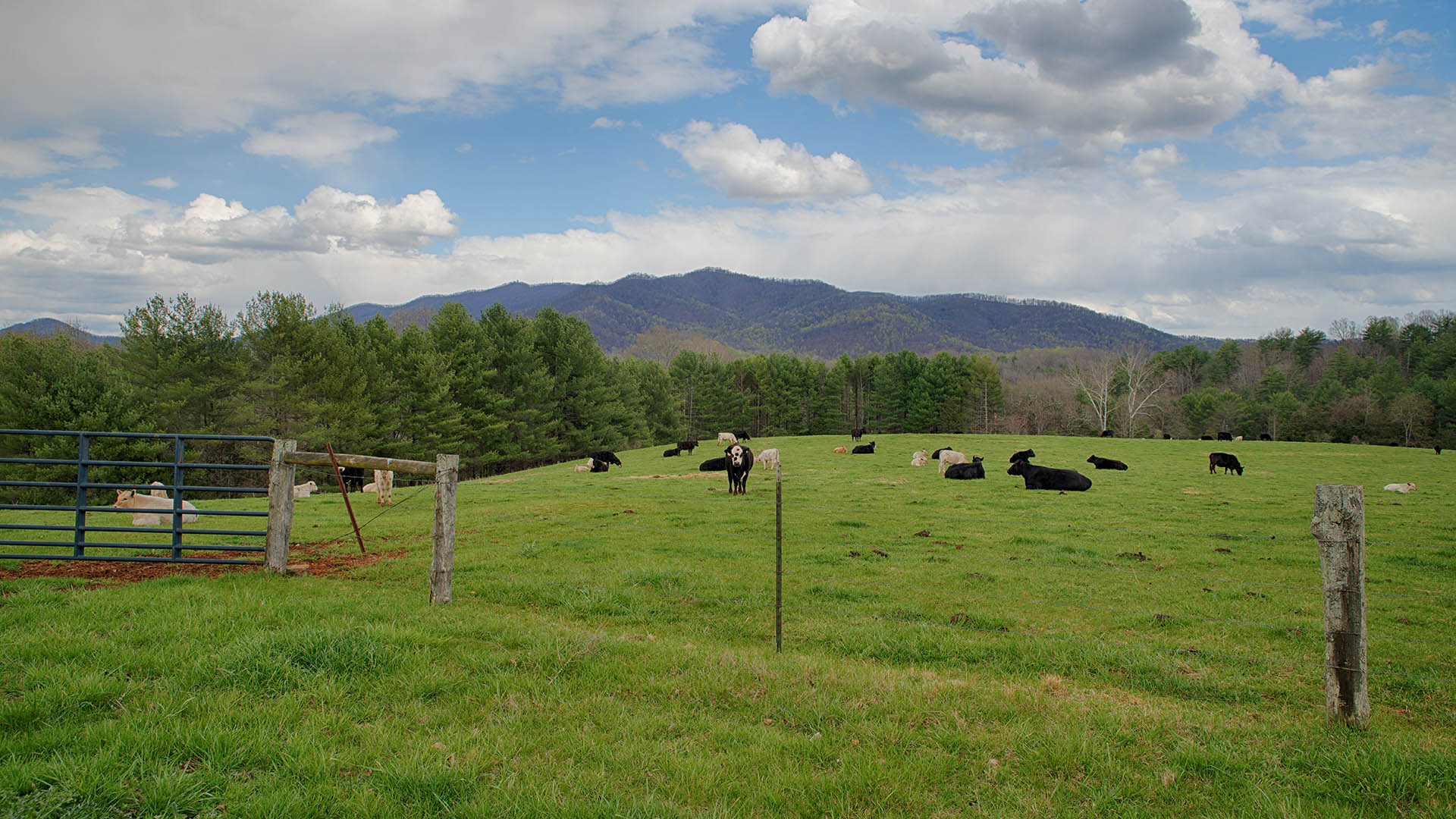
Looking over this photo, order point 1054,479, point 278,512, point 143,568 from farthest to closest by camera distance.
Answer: point 1054,479 < point 143,568 < point 278,512

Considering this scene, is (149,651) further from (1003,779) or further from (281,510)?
(1003,779)

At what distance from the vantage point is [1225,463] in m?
28.0

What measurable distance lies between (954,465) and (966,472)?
Answer: 8.15 feet

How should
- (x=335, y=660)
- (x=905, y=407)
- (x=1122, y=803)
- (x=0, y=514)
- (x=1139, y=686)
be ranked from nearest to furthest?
(x=1122, y=803) → (x=335, y=660) → (x=1139, y=686) → (x=0, y=514) → (x=905, y=407)

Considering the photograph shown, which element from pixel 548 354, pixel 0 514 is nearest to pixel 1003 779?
pixel 0 514

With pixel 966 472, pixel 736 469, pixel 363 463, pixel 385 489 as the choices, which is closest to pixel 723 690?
pixel 363 463

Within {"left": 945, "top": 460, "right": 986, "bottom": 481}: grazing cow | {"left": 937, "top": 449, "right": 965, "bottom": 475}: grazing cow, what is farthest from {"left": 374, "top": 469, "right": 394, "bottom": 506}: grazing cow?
{"left": 937, "top": 449, "right": 965, "bottom": 475}: grazing cow

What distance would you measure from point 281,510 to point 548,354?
53343 millimetres

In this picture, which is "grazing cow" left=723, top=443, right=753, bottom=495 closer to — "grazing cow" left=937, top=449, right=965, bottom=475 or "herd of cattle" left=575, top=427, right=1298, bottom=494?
"herd of cattle" left=575, top=427, right=1298, bottom=494

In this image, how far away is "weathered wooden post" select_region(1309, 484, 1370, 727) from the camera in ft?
14.9

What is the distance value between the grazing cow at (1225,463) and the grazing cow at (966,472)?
10.9 metres

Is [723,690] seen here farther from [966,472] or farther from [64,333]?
[64,333]

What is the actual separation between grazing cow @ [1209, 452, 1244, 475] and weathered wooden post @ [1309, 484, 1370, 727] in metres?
27.5

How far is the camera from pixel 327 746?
13.5 feet
